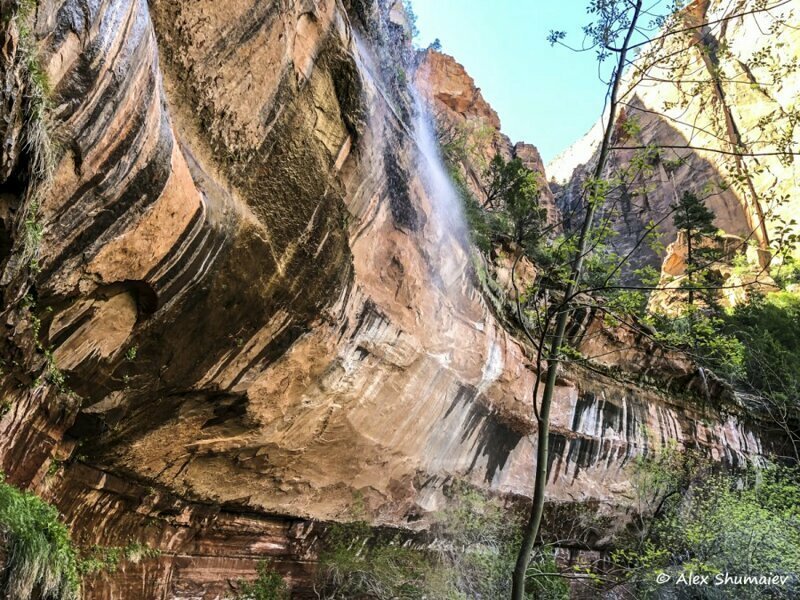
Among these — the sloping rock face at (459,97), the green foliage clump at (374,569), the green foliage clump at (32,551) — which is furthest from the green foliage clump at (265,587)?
the sloping rock face at (459,97)

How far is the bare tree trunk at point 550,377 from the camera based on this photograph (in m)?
5.25

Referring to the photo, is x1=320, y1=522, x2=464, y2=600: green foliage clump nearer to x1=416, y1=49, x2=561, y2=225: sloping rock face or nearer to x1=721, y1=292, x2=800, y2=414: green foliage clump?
x1=721, y1=292, x2=800, y2=414: green foliage clump

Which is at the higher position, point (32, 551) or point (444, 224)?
point (444, 224)

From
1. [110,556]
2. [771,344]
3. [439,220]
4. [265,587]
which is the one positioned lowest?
[265,587]

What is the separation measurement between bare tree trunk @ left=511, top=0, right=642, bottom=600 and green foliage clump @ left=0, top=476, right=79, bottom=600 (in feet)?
14.2

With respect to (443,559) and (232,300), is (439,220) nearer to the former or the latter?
(232,300)

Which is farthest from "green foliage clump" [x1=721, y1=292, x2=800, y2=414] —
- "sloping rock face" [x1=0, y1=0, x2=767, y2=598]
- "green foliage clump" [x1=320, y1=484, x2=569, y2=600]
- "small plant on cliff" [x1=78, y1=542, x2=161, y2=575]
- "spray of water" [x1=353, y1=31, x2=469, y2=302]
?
"small plant on cliff" [x1=78, y1=542, x2=161, y2=575]

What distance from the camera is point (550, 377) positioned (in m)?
5.89

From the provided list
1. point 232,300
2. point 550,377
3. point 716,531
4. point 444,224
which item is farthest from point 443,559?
point 232,300

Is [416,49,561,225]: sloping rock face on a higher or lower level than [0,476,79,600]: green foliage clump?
higher

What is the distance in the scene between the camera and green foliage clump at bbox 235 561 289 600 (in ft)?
29.6

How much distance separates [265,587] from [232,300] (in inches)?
→ 227

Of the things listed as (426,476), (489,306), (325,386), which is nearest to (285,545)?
(426,476)

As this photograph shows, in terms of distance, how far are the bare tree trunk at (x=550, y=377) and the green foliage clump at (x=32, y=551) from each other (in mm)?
4324
